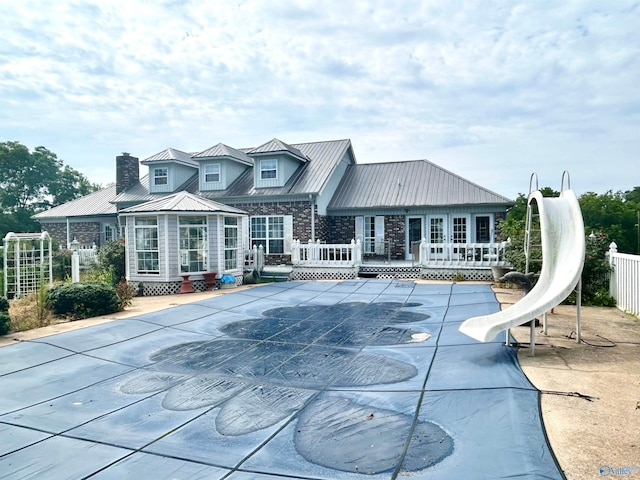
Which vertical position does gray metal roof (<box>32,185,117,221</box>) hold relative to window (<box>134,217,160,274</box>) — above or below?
above

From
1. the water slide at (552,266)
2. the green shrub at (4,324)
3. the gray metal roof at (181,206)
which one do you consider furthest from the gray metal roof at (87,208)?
the water slide at (552,266)

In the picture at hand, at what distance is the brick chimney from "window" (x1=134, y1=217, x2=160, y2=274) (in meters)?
9.78

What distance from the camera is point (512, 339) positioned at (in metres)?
6.84

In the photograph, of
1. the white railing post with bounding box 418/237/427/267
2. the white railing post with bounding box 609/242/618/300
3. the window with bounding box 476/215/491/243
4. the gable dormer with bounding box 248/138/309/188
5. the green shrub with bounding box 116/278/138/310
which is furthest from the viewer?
the gable dormer with bounding box 248/138/309/188

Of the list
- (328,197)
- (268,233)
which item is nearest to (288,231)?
(268,233)

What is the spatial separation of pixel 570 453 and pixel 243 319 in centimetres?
716

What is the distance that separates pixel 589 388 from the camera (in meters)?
4.73

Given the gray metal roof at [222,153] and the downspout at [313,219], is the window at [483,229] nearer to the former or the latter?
the downspout at [313,219]

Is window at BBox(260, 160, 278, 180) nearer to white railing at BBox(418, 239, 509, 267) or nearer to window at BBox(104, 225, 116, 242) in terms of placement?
white railing at BBox(418, 239, 509, 267)

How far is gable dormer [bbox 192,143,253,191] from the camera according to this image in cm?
2020

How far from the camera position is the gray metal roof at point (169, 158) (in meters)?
21.1

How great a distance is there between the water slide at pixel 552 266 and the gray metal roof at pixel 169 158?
1768 centimetres

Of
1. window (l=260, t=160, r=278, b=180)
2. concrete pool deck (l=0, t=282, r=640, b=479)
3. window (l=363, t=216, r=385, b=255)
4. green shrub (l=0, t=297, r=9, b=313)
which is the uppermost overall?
window (l=260, t=160, r=278, b=180)

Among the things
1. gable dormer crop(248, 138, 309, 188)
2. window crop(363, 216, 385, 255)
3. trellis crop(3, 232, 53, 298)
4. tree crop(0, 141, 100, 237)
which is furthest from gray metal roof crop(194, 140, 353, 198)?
tree crop(0, 141, 100, 237)
